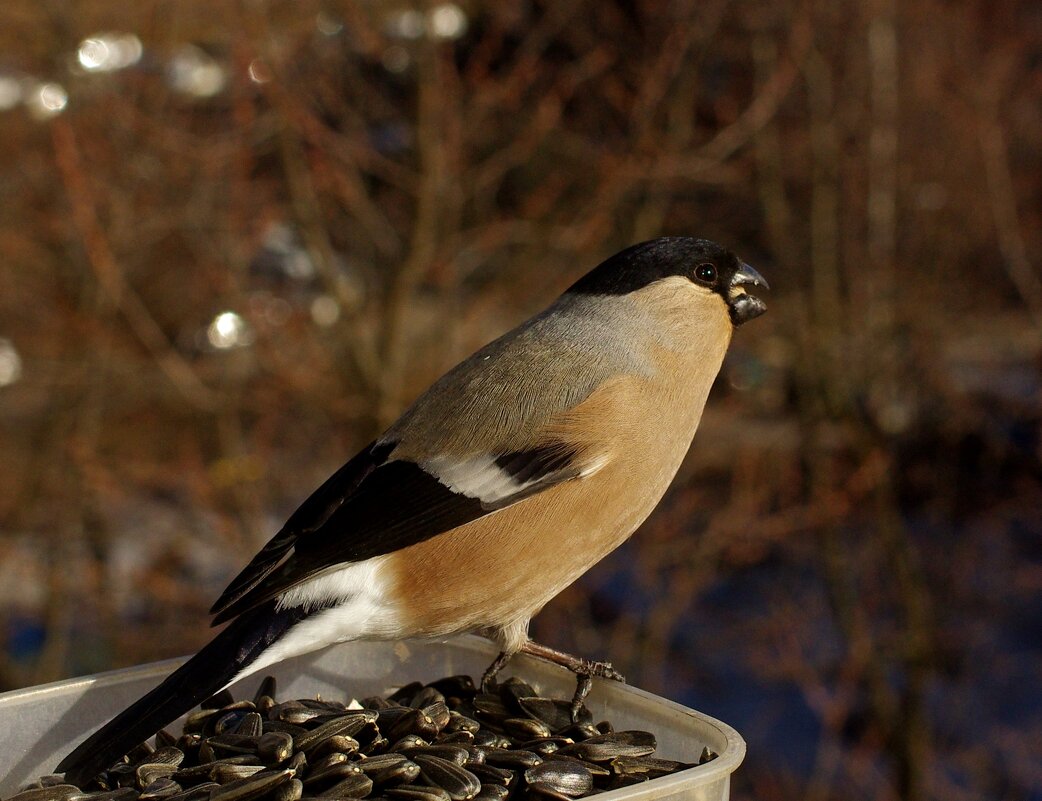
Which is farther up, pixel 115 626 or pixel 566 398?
pixel 566 398

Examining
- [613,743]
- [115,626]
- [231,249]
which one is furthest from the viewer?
[115,626]

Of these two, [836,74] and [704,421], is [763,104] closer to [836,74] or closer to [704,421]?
[836,74]

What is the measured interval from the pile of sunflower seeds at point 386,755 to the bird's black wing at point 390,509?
10.0 inches

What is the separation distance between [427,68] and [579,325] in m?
2.02

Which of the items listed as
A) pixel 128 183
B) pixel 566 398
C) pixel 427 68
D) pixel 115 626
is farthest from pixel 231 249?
pixel 566 398

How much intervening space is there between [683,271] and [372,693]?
47.3 inches

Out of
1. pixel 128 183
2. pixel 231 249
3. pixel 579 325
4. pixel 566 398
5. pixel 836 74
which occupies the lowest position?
pixel 566 398

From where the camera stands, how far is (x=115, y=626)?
520cm

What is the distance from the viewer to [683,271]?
9.28ft

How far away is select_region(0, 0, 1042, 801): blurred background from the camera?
4.80 m

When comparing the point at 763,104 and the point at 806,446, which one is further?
the point at 806,446

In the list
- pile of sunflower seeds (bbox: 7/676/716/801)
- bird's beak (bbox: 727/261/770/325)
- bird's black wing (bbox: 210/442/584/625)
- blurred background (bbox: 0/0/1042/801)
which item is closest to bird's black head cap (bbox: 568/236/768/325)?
bird's beak (bbox: 727/261/770/325)

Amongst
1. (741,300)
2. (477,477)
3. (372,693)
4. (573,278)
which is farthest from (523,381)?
(573,278)

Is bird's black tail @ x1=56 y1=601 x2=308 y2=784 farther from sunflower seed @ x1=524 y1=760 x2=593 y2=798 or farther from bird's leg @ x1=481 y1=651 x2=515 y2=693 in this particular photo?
sunflower seed @ x1=524 y1=760 x2=593 y2=798
